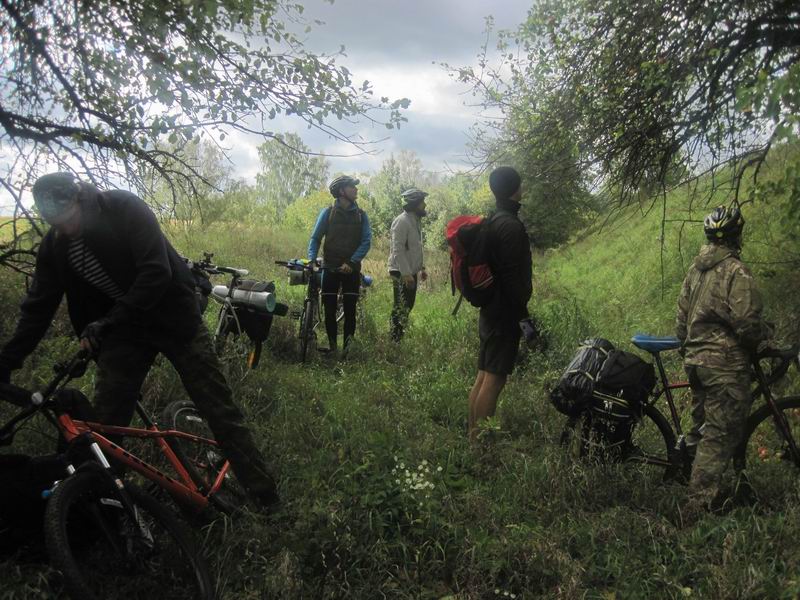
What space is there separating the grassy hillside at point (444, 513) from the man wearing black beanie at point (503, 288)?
0.32 metres

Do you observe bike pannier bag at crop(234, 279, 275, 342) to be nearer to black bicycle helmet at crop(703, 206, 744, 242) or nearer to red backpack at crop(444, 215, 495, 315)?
red backpack at crop(444, 215, 495, 315)

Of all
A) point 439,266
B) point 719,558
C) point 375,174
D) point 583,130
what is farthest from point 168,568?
point 375,174

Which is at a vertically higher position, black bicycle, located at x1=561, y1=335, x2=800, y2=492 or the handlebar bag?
the handlebar bag

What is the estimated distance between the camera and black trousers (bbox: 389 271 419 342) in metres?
6.96

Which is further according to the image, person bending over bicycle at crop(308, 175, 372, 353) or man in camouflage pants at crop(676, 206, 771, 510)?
person bending over bicycle at crop(308, 175, 372, 353)

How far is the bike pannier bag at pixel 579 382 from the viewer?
3.54 meters

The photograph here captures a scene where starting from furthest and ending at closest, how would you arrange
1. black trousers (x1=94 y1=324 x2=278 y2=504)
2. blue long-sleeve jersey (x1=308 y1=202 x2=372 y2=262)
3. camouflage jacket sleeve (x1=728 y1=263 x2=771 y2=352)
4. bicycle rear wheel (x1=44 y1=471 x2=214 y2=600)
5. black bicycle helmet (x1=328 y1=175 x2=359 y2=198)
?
1. blue long-sleeve jersey (x1=308 y1=202 x2=372 y2=262)
2. black bicycle helmet (x1=328 y1=175 x2=359 y2=198)
3. camouflage jacket sleeve (x1=728 y1=263 x2=771 y2=352)
4. black trousers (x1=94 y1=324 x2=278 y2=504)
5. bicycle rear wheel (x1=44 y1=471 x2=214 y2=600)

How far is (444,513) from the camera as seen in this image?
10.5ft

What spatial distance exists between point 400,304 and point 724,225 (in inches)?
167

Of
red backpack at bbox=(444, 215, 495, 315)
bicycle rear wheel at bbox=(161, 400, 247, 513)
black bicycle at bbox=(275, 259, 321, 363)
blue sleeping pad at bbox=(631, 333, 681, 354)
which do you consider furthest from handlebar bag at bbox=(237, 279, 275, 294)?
blue sleeping pad at bbox=(631, 333, 681, 354)

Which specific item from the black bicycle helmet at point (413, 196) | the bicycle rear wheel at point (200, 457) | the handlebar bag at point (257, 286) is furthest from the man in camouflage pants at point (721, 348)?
the black bicycle helmet at point (413, 196)

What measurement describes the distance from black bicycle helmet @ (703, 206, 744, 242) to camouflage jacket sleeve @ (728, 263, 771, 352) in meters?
0.20

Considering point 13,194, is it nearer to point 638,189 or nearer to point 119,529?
point 119,529

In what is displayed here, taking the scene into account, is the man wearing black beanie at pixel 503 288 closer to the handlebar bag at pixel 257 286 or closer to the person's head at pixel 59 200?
the handlebar bag at pixel 257 286
